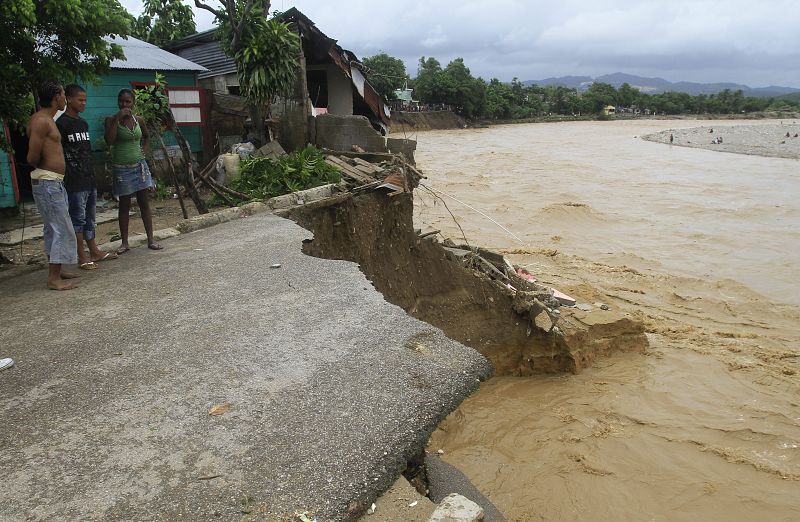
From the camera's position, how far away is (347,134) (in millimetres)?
10062

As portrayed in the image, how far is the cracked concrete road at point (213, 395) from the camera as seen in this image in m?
2.36

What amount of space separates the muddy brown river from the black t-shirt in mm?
4075

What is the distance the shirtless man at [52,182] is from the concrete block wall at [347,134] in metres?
5.68

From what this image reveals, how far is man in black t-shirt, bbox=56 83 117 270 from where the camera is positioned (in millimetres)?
5086

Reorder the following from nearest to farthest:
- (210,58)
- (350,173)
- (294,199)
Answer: (294,199) → (350,173) → (210,58)

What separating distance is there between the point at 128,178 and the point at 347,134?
4720 millimetres

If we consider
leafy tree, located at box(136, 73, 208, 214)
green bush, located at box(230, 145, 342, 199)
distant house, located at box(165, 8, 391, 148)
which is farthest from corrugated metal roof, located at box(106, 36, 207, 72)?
green bush, located at box(230, 145, 342, 199)

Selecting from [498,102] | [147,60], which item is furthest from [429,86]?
[147,60]

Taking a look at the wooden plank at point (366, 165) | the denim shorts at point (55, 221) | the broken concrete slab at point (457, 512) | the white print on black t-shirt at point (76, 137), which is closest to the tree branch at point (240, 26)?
the wooden plank at point (366, 165)

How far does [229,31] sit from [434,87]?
35.4 m

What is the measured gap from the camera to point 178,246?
19.8 ft

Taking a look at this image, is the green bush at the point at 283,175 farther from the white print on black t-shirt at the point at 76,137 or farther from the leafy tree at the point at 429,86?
the leafy tree at the point at 429,86

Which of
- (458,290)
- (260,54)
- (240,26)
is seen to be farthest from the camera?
(240,26)

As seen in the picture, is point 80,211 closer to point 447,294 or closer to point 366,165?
point 447,294
